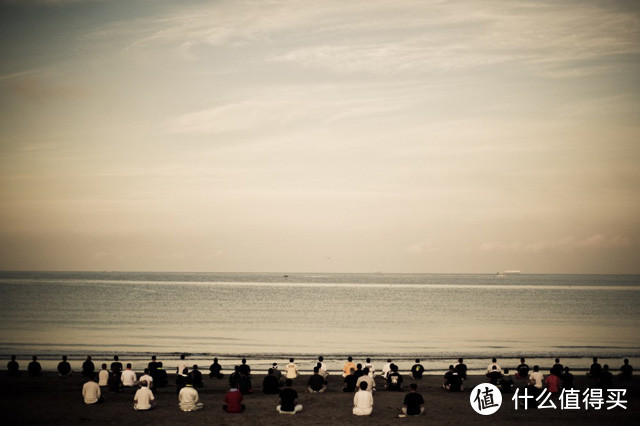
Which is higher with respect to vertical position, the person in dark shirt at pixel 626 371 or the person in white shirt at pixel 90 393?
the person in dark shirt at pixel 626 371

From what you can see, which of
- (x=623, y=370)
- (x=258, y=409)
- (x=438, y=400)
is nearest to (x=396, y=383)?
(x=438, y=400)

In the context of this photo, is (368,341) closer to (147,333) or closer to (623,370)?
(147,333)

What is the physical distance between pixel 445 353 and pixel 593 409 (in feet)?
114

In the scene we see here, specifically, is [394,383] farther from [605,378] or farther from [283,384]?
[605,378]

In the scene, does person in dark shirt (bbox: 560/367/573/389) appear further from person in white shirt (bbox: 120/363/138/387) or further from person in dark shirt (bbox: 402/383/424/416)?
person in white shirt (bbox: 120/363/138/387)

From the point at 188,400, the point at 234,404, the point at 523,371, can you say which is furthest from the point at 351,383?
the point at 523,371

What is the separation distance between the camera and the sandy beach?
24234 mm

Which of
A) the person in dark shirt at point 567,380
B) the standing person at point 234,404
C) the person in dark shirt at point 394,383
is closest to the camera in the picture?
the standing person at point 234,404

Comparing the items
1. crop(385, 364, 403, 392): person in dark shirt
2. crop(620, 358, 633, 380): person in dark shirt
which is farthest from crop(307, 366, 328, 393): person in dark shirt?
crop(620, 358, 633, 380): person in dark shirt

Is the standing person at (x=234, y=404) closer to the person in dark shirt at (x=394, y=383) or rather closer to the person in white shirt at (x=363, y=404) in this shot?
the person in white shirt at (x=363, y=404)

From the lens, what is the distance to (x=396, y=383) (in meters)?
31.8

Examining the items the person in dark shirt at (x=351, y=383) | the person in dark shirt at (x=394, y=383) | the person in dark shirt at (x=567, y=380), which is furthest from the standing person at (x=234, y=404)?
the person in dark shirt at (x=567, y=380)

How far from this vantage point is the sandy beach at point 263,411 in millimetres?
24234

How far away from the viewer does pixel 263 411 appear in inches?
1018
